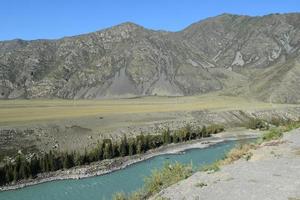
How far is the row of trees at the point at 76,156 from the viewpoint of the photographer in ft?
237

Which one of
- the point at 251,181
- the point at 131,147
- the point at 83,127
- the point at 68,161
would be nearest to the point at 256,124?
the point at 83,127

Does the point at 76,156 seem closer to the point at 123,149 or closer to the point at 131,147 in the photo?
the point at 123,149

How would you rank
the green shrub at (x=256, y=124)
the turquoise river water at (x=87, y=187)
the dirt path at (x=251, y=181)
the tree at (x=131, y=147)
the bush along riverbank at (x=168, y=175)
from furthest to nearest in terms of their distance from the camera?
the green shrub at (x=256, y=124) < the tree at (x=131, y=147) < the turquoise river water at (x=87, y=187) < the bush along riverbank at (x=168, y=175) < the dirt path at (x=251, y=181)

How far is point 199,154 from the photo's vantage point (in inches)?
3688

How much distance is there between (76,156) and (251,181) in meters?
69.0

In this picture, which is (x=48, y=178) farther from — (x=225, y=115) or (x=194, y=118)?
(x=225, y=115)

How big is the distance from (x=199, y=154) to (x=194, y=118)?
50171 millimetres

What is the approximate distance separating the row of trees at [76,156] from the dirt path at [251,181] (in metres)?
55.8

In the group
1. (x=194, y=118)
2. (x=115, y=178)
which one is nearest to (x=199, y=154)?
(x=115, y=178)

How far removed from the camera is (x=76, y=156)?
83.4 meters

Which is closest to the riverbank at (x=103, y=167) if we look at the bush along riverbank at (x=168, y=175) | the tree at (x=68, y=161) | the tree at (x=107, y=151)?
the tree at (x=68, y=161)

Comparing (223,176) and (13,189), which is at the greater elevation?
(223,176)

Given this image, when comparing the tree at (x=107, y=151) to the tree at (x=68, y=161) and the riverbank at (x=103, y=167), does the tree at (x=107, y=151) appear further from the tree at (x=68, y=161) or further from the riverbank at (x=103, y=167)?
the tree at (x=68, y=161)

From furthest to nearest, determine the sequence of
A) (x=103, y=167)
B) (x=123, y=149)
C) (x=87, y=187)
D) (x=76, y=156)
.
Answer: (x=123, y=149), (x=76, y=156), (x=103, y=167), (x=87, y=187)
